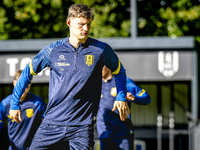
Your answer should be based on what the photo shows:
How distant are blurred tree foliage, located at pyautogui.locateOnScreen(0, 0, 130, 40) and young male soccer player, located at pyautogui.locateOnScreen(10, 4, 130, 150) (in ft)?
44.6

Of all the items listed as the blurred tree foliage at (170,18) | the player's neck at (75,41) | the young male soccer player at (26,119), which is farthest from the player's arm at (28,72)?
the blurred tree foliage at (170,18)

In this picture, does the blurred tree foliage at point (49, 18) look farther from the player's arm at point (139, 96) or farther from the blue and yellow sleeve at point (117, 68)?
the blue and yellow sleeve at point (117, 68)

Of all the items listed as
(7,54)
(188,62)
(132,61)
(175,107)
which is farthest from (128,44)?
(175,107)

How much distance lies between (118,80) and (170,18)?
14.6 meters

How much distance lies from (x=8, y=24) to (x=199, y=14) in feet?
33.3

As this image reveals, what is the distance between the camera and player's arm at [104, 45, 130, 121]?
3.29 m

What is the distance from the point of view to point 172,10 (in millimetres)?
17547

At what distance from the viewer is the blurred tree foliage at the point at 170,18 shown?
56.1 feet

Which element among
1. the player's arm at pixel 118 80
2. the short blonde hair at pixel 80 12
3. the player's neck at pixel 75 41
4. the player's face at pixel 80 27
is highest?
the short blonde hair at pixel 80 12

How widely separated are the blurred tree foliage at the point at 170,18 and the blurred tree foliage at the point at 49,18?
1020mm

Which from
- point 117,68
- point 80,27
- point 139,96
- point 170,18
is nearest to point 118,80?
point 117,68

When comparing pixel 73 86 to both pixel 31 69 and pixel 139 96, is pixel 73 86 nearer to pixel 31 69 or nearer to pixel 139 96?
pixel 31 69

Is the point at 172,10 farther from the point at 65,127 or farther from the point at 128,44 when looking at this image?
the point at 65,127

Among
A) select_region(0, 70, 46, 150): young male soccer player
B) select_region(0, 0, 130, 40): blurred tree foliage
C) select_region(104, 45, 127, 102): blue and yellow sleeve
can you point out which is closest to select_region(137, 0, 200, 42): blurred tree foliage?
select_region(0, 0, 130, 40): blurred tree foliage
